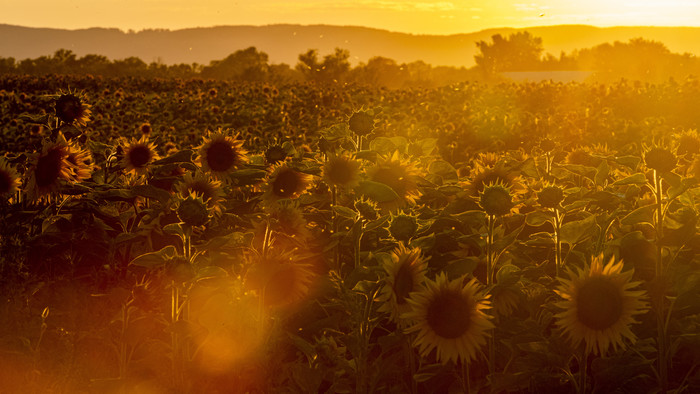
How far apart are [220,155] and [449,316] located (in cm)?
183

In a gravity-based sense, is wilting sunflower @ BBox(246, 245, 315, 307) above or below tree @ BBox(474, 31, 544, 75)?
below

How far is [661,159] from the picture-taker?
114 inches

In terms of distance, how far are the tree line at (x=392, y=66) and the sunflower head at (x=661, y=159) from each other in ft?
44.7

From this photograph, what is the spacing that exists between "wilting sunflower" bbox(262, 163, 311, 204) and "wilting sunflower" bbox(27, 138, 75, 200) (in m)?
1.09

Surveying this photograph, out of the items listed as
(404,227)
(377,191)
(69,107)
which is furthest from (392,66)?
(404,227)

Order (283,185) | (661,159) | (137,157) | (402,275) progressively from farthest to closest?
(137,157)
(283,185)
(661,159)
(402,275)

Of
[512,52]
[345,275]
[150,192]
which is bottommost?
[345,275]

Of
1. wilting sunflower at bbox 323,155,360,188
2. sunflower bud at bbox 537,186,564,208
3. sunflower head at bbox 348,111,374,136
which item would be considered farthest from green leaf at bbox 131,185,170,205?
sunflower bud at bbox 537,186,564,208

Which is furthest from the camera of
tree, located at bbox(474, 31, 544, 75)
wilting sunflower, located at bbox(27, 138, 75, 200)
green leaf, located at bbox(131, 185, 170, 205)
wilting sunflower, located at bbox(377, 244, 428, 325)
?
tree, located at bbox(474, 31, 544, 75)

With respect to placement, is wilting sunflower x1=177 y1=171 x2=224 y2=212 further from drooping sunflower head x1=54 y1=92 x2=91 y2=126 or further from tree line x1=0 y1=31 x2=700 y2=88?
tree line x1=0 y1=31 x2=700 y2=88

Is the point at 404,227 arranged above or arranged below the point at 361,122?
below

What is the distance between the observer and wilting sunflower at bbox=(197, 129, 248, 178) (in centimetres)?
384

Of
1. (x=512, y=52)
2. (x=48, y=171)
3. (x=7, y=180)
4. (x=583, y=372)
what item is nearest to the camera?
(x=583, y=372)

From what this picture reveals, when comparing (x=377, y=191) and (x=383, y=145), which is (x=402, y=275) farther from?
(x=383, y=145)
